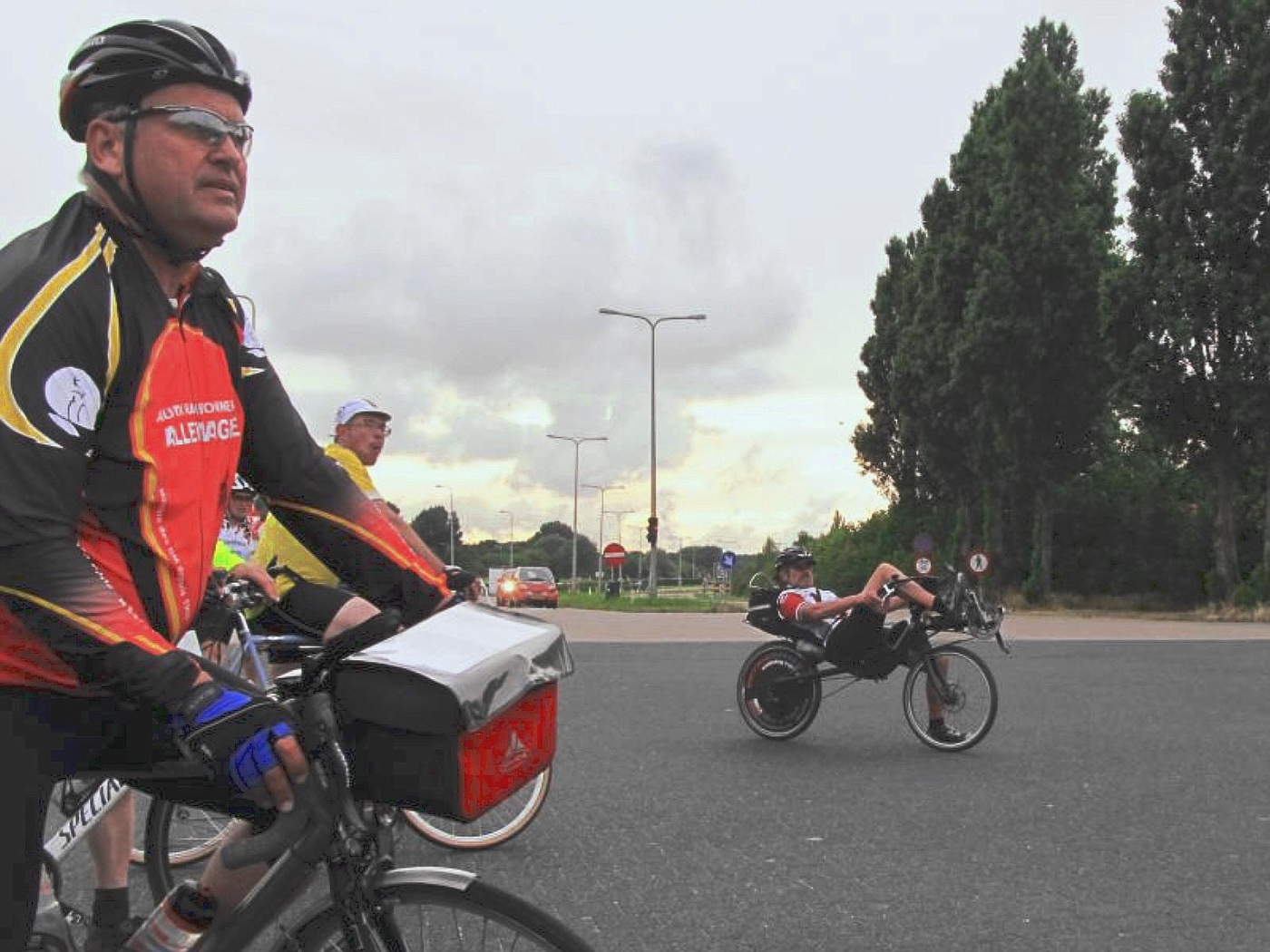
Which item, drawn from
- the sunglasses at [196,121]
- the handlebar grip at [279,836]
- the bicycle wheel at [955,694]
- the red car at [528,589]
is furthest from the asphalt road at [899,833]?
the red car at [528,589]

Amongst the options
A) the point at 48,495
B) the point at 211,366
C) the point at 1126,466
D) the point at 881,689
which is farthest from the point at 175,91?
the point at 1126,466

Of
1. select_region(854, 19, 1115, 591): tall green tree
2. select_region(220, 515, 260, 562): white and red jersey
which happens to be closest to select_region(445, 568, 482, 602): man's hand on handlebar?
select_region(220, 515, 260, 562): white and red jersey

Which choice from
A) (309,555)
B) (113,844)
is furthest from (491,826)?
(113,844)

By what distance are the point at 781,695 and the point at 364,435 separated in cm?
414

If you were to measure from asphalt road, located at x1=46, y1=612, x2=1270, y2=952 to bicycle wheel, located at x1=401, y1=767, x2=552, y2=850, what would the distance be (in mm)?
63

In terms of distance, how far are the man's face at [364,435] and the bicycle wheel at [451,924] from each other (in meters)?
4.46

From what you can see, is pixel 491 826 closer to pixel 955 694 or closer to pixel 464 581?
pixel 464 581

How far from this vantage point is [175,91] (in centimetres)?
198

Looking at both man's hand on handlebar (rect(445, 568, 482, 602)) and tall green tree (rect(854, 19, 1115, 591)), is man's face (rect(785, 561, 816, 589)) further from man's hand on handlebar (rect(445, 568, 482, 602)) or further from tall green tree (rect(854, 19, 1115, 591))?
tall green tree (rect(854, 19, 1115, 591))

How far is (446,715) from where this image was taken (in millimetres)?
1801

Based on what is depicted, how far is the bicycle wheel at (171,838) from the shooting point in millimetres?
3855

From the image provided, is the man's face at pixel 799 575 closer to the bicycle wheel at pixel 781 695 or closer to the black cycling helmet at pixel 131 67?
the bicycle wheel at pixel 781 695

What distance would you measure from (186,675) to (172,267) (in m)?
0.65

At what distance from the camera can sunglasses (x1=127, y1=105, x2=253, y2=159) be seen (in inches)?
77.6
